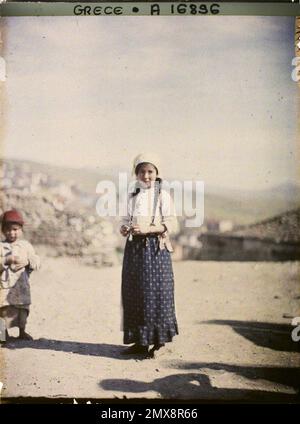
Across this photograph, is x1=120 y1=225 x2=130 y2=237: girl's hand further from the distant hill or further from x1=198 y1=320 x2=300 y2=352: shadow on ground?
x1=198 y1=320 x2=300 y2=352: shadow on ground

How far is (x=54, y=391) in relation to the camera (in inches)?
136

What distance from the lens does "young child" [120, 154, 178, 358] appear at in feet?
11.1

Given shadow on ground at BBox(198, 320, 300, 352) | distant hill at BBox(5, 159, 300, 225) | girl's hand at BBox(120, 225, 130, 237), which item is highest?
distant hill at BBox(5, 159, 300, 225)

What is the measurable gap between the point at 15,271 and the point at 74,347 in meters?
0.61

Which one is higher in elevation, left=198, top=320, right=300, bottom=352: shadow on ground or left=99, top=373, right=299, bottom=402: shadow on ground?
left=198, top=320, right=300, bottom=352: shadow on ground

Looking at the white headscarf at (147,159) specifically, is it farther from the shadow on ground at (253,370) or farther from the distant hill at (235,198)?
the shadow on ground at (253,370)

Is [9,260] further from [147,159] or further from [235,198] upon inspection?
[235,198]

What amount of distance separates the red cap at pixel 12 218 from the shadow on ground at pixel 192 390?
119 centimetres

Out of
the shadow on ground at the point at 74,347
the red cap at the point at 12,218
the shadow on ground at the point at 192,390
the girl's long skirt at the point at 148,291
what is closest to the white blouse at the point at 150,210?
the girl's long skirt at the point at 148,291

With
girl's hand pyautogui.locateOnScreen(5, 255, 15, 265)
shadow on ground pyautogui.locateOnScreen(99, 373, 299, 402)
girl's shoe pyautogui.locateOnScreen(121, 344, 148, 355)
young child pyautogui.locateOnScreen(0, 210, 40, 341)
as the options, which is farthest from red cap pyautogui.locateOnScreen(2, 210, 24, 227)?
shadow on ground pyautogui.locateOnScreen(99, 373, 299, 402)

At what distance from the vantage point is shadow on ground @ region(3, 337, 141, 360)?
137 inches

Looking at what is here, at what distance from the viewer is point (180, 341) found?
3467mm

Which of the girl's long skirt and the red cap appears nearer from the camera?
the girl's long skirt

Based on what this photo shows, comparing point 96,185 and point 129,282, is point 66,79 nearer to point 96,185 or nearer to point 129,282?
point 96,185
